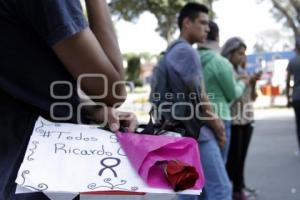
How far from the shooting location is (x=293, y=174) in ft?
22.8

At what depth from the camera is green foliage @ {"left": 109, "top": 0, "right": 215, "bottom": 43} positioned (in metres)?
25.9

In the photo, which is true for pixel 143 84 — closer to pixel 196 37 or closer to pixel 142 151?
pixel 196 37

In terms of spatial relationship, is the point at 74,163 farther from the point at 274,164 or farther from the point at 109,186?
the point at 274,164

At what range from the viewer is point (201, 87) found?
3.89 m

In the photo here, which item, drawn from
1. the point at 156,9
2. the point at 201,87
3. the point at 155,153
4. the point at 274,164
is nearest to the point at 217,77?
the point at 201,87

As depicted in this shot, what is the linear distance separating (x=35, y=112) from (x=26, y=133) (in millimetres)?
63

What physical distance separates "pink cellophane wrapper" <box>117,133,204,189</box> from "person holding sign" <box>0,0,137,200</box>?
92 millimetres

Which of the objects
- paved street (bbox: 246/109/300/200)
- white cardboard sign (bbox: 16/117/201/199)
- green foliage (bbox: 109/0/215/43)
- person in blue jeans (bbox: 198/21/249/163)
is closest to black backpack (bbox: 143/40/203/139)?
person in blue jeans (bbox: 198/21/249/163)

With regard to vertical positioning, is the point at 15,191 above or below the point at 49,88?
below

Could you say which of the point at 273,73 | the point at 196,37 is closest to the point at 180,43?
the point at 196,37

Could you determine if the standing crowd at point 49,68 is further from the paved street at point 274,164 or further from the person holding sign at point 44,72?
the paved street at point 274,164

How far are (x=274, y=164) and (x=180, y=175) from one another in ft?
21.8

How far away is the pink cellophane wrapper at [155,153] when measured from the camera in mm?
1396

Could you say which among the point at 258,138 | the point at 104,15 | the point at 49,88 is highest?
the point at 104,15
